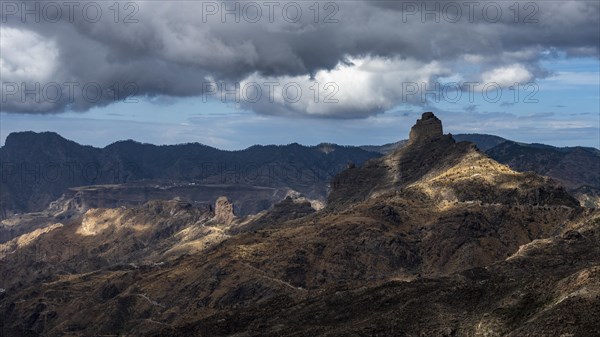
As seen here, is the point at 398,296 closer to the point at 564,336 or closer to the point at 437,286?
the point at 437,286

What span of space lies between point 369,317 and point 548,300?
4366 centimetres

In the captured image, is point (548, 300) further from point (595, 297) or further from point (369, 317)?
point (369, 317)

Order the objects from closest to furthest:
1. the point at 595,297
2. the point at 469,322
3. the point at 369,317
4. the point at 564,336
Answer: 1. the point at 564,336
2. the point at 595,297
3. the point at 469,322
4. the point at 369,317

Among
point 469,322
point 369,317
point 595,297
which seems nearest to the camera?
point 595,297

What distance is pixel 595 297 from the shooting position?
14350 cm

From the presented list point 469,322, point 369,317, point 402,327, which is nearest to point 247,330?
point 369,317

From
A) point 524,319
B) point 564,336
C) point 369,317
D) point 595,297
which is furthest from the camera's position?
point 369,317

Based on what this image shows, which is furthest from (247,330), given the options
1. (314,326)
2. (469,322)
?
(469,322)

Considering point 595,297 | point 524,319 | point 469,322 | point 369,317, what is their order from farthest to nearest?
point 369,317 < point 469,322 < point 524,319 < point 595,297

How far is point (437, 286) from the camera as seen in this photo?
198 meters

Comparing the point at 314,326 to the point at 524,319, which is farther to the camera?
the point at 314,326

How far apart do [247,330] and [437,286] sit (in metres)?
45.3

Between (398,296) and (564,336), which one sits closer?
(564,336)

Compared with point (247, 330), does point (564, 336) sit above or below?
above
